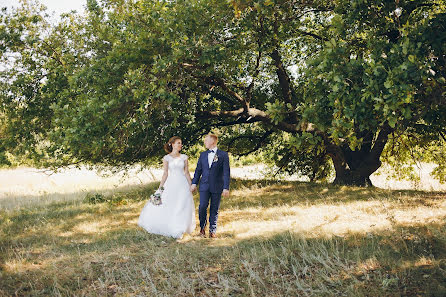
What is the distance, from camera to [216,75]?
11.5 meters

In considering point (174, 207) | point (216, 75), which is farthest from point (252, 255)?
point (216, 75)

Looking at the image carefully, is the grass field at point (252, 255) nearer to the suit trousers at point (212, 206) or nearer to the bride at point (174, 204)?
the bride at point (174, 204)

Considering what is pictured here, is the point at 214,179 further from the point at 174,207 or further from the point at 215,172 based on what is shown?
the point at 174,207

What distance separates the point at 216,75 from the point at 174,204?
4.75 m

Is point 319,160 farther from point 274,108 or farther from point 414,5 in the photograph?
point 274,108

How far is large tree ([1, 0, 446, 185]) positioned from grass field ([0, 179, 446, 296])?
187cm

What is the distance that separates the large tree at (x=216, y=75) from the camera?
6645 millimetres

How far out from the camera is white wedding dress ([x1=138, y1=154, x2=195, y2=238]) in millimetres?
8242

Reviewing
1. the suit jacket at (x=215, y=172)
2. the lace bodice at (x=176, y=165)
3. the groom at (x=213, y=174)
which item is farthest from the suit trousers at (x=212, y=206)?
the lace bodice at (x=176, y=165)

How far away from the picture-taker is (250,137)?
691 inches

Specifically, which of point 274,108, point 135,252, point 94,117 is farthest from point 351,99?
point 94,117

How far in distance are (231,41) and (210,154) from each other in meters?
4.34

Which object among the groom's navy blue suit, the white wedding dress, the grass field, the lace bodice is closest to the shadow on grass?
the grass field

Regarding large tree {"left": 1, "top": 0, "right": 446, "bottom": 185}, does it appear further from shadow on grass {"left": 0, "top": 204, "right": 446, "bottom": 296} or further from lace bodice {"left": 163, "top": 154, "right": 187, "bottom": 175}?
shadow on grass {"left": 0, "top": 204, "right": 446, "bottom": 296}
